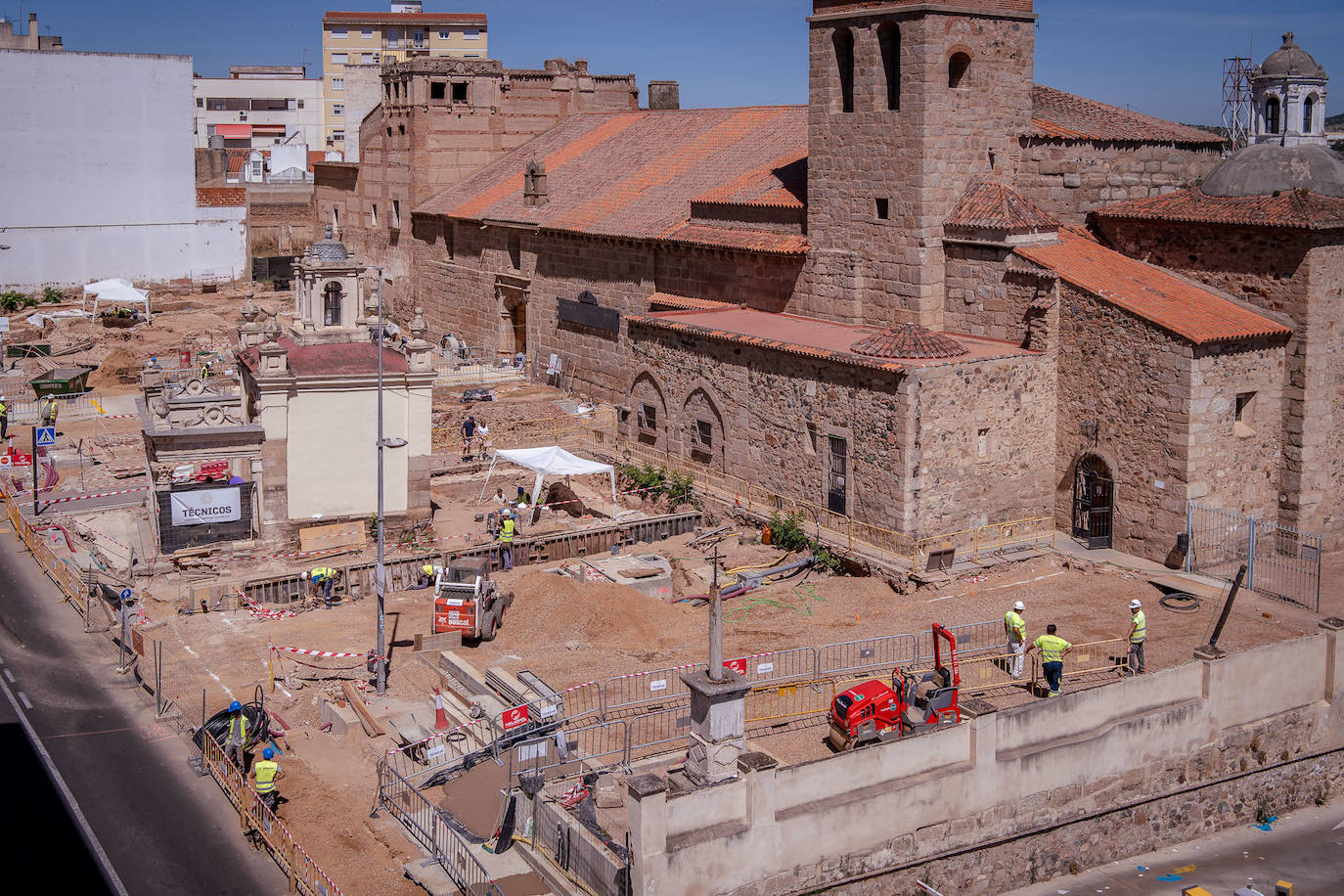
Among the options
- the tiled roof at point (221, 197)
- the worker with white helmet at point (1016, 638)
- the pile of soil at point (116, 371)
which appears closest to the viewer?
the worker with white helmet at point (1016, 638)

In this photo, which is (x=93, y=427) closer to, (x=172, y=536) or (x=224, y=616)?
(x=172, y=536)

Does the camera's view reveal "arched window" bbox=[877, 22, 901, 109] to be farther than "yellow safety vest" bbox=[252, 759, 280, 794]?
Yes

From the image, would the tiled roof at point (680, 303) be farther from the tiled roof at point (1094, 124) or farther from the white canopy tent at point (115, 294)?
the white canopy tent at point (115, 294)

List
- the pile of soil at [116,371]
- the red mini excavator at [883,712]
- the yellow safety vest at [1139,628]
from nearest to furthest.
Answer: the red mini excavator at [883,712]
the yellow safety vest at [1139,628]
the pile of soil at [116,371]

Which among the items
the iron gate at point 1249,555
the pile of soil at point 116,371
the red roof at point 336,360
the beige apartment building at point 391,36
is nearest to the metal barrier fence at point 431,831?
the red roof at point 336,360

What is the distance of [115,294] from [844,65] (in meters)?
39.5

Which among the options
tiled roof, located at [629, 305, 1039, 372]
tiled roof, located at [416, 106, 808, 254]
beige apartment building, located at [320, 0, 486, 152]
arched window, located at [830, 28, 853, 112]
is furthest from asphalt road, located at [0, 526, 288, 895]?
beige apartment building, located at [320, 0, 486, 152]

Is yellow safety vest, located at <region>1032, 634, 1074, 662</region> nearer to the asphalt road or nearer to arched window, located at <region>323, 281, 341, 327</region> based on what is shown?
the asphalt road

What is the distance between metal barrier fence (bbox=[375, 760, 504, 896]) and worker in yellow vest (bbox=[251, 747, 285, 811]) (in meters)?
1.47

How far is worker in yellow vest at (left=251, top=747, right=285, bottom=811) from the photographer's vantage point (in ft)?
64.8

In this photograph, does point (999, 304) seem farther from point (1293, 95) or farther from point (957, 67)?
point (1293, 95)

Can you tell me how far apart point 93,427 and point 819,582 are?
25.2 m

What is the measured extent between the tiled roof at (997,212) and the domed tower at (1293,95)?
5968mm

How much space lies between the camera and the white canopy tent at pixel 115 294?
61.0 metres
